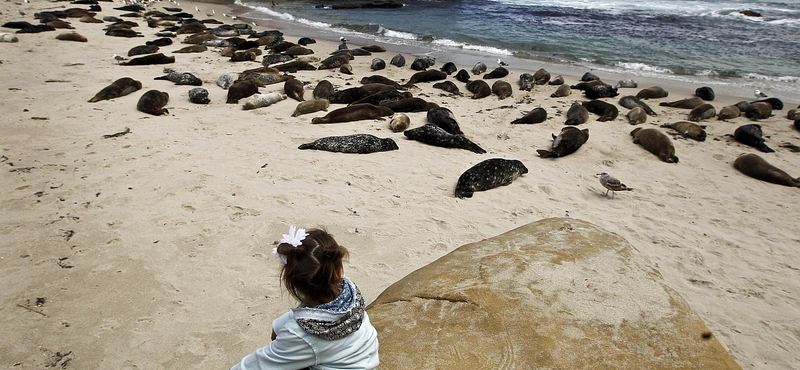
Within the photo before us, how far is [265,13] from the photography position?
27.0 m

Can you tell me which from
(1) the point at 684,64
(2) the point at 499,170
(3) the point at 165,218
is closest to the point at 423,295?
(3) the point at 165,218

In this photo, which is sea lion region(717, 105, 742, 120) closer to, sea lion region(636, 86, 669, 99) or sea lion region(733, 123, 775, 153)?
sea lion region(733, 123, 775, 153)

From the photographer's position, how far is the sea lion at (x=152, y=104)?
25.9ft

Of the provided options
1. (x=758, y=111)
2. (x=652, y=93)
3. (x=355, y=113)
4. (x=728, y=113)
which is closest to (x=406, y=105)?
(x=355, y=113)

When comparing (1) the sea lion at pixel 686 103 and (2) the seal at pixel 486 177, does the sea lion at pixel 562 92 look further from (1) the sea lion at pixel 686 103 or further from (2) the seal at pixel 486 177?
(2) the seal at pixel 486 177

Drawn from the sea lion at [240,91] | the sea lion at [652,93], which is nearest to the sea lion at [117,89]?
the sea lion at [240,91]

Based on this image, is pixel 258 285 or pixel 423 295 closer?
pixel 423 295

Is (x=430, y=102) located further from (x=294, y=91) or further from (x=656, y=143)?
(x=656, y=143)

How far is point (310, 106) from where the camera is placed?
891 cm

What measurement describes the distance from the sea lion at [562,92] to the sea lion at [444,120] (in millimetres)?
3957

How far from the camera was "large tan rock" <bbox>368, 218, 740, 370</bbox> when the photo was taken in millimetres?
2164

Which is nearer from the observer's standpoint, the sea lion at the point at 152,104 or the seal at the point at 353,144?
the seal at the point at 353,144

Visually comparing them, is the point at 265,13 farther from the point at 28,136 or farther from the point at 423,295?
the point at 423,295

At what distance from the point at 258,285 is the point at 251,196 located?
5.39ft
